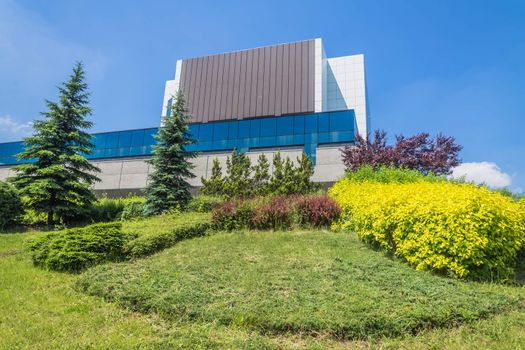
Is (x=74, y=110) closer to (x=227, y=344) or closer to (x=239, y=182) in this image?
(x=239, y=182)

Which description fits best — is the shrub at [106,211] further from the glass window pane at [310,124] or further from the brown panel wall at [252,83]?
the brown panel wall at [252,83]

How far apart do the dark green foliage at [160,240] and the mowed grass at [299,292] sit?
0.57m

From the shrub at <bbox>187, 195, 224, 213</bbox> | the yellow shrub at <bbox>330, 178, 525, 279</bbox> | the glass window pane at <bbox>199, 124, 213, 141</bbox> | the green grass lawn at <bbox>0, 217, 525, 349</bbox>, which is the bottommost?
the green grass lawn at <bbox>0, 217, 525, 349</bbox>

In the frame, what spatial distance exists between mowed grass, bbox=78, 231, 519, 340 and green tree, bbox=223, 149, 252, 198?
10.3 m

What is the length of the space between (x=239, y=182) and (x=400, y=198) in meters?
11.9

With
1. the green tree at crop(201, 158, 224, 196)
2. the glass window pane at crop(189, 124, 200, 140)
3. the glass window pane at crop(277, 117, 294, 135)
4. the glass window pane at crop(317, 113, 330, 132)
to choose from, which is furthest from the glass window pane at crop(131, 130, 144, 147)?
the glass window pane at crop(317, 113, 330, 132)

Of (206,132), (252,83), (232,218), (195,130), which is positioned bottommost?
(232,218)

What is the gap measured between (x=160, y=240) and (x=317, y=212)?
4803 millimetres

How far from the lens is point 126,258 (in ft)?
25.3

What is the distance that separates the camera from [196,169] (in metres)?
21.7

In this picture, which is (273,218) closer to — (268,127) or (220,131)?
(268,127)

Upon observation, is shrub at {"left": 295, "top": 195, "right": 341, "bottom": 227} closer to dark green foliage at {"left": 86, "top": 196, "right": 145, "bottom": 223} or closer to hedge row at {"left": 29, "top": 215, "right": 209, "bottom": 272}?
hedge row at {"left": 29, "top": 215, "right": 209, "bottom": 272}

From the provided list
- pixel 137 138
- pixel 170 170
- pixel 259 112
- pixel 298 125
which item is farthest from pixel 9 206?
pixel 259 112

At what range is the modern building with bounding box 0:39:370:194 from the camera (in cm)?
2277
